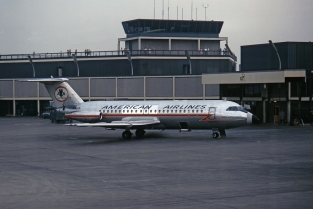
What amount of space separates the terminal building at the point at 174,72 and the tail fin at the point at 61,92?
74.3 feet

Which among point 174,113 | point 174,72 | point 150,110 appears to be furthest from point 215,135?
point 174,72

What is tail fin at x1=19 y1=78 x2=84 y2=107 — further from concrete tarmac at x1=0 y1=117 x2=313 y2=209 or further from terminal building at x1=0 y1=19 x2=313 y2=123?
terminal building at x1=0 y1=19 x2=313 y2=123

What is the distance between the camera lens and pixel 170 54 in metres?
104

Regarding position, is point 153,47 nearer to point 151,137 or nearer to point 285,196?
point 151,137

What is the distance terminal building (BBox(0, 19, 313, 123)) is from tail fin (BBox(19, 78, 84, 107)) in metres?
22.6

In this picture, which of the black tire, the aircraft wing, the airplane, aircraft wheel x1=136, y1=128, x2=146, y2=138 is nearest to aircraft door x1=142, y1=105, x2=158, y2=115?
the airplane

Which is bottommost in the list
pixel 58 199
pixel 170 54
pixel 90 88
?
pixel 58 199

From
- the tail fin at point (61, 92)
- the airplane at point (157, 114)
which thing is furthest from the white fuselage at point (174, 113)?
the tail fin at point (61, 92)

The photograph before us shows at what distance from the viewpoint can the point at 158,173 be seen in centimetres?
2742

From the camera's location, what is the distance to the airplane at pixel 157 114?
47062mm

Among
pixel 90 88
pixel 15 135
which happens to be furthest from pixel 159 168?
pixel 90 88

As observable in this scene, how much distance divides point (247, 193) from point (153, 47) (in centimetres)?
9683

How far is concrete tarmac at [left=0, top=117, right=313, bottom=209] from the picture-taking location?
67.2ft

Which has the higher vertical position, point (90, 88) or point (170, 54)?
point (170, 54)
